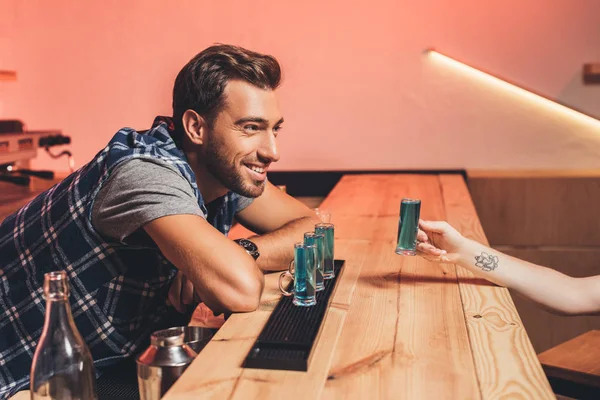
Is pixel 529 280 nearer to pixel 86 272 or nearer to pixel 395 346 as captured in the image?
pixel 395 346

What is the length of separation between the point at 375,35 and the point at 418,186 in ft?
3.59

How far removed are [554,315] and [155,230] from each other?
2.92 meters

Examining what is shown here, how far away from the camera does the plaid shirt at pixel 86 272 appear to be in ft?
5.44

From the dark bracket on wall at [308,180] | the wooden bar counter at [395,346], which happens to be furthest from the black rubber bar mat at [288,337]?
the dark bracket on wall at [308,180]

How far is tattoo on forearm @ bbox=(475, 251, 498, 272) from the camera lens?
5.65 ft

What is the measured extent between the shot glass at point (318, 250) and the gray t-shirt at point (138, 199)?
0.27m

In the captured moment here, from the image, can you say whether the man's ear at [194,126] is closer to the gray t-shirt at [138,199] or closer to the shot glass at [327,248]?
the gray t-shirt at [138,199]

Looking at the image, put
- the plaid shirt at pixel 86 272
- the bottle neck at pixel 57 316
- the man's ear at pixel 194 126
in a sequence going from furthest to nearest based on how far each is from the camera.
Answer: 1. the man's ear at pixel 194 126
2. the plaid shirt at pixel 86 272
3. the bottle neck at pixel 57 316

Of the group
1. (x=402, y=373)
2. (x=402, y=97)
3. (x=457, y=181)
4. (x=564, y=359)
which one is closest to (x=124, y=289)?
(x=402, y=373)

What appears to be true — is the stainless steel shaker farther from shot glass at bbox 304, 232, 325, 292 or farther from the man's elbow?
shot glass at bbox 304, 232, 325, 292

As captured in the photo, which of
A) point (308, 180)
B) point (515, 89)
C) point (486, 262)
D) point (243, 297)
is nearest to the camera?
point (243, 297)

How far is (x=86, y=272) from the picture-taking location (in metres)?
1.66

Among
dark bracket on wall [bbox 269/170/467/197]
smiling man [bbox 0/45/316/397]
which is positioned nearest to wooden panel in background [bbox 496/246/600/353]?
dark bracket on wall [bbox 269/170/467/197]

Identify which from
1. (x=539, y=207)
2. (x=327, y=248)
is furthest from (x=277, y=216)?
(x=539, y=207)
